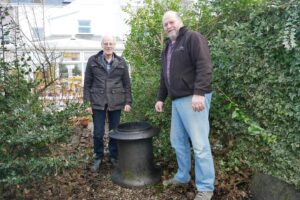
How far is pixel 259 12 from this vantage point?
4.18 meters

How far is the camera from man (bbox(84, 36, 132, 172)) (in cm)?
436

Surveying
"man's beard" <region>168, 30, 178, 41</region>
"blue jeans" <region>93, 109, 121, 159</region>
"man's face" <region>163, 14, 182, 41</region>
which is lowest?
"blue jeans" <region>93, 109, 121, 159</region>

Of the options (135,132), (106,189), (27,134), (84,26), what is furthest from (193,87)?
(84,26)

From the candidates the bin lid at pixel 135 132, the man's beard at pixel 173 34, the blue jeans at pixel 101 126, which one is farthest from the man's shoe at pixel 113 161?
the man's beard at pixel 173 34

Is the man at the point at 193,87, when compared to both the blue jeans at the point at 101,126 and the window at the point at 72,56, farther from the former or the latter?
the window at the point at 72,56

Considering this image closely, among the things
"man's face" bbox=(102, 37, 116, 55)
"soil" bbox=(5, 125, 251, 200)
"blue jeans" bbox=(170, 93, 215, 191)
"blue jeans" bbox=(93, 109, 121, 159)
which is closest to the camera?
"blue jeans" bbox=(170, 93, 215, 191)

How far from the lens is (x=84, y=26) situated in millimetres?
22062

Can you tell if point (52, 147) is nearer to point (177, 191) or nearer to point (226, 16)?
point (177, 191)

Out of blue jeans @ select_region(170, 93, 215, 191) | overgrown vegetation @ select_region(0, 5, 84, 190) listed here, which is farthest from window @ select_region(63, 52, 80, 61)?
blue jeans @ select_region(170, 93, 215, 191)

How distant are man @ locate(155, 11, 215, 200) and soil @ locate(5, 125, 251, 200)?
0.39m

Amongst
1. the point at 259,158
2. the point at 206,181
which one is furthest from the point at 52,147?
the point at 259,158

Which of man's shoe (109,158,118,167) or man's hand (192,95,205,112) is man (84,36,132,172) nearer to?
man's shoe (109,158,118,167)

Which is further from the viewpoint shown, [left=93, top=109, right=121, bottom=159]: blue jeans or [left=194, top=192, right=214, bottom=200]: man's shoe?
[left=93, top=109, right=121, bottom=159]: blue jeans

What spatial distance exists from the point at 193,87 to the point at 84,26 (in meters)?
20.0
